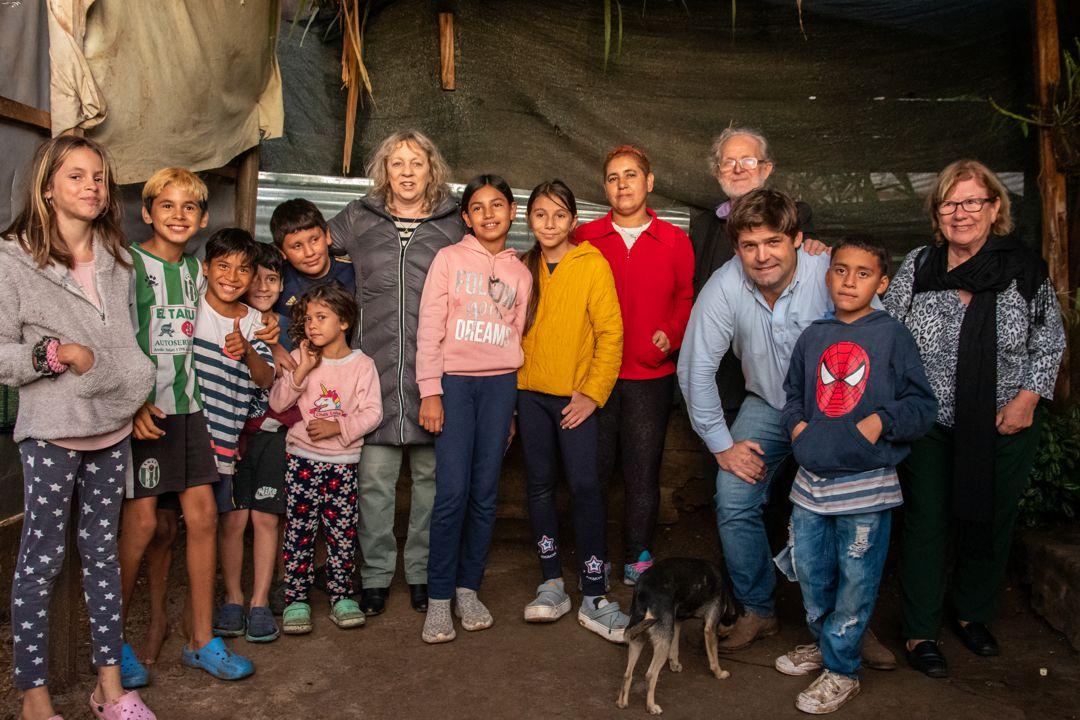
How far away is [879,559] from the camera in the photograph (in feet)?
10.3

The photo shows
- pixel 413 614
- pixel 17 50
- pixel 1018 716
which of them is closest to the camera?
pixel 1018 716

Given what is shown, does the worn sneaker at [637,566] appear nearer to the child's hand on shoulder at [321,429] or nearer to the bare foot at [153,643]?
the child's hand on shoulder at [321,429]

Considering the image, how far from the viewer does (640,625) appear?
3.10m

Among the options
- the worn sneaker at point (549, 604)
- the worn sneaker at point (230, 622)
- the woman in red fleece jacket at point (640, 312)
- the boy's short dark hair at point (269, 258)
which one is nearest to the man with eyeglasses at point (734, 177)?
the woman in red fleece jacket at point (640, 312)

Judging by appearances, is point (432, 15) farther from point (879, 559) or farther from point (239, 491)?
point (879, 559)

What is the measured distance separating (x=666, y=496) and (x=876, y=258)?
2.24 meters

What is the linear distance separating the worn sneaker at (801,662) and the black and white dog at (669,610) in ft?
0.71

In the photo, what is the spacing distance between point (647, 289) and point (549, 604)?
53.2 inches

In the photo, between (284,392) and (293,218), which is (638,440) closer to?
(284,392)

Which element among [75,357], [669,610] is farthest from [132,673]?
[669,610]

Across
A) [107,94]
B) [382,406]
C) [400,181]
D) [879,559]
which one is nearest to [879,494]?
[879,559]

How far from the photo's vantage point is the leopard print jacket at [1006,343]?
336 centimetres

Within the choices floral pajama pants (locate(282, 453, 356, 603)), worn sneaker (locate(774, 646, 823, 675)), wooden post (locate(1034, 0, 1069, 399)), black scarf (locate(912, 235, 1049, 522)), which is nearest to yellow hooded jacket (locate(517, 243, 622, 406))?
floral pajama pants (locate(282, 453, 356, 603))

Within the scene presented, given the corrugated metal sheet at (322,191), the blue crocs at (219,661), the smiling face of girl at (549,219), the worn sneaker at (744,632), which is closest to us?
the blue crocs at (219,661)
